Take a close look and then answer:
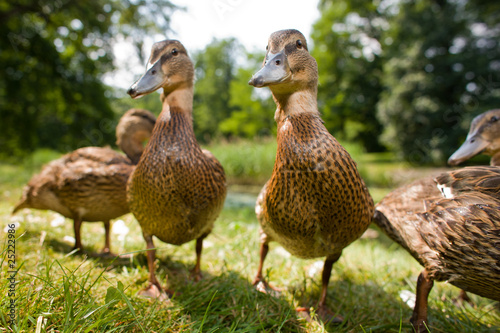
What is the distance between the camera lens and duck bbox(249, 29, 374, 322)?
1.55 metres

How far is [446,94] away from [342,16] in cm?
1245

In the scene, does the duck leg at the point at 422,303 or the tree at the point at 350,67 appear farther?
the tree at the point at 350,67

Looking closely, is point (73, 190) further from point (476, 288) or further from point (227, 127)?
point (227, 127)

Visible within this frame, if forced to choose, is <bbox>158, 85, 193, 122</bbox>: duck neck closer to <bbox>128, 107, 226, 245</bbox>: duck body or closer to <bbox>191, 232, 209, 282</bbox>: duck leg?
<bbox>128, 107, 226, 245</bbox>: duck body

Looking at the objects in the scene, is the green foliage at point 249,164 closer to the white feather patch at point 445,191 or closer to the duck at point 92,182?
the duck at point 92,182

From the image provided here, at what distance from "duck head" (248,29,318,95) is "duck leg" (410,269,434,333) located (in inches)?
52.4

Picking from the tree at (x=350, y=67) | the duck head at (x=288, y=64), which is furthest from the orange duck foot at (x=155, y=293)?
the tree at (x=350, y=67)

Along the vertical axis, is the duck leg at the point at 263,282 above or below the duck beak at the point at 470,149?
below

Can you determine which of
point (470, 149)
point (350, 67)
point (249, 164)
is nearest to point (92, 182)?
point (470, 149)

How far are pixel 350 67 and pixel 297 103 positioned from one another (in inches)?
854

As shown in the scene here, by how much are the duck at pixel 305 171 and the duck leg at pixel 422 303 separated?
0.46 m

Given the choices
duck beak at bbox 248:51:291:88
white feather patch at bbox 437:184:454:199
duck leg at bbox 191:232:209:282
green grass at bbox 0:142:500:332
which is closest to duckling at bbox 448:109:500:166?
white feather patch at bbox 437:184:454:199

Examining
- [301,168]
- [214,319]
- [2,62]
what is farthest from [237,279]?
[2,62]

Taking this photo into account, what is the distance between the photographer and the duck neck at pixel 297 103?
1.68m
